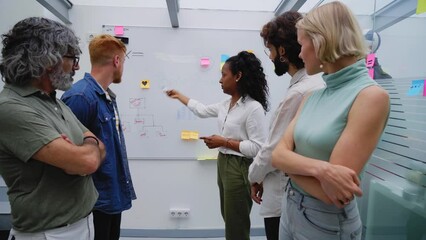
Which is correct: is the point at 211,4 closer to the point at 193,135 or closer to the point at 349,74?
the point at 193,135

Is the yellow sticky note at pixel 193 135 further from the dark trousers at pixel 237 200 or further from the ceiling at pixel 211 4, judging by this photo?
the ceiling at pixel 211 4

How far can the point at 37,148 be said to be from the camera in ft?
2.92

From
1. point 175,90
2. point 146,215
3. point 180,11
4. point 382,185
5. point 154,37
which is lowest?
point 146,215

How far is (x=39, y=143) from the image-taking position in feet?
2.93

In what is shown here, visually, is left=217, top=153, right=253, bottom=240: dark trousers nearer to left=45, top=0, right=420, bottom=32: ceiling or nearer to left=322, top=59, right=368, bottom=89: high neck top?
left=322, top=59, right=368, bottom=89: high neck top

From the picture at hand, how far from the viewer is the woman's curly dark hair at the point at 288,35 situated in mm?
1292

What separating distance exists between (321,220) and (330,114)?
34 cm

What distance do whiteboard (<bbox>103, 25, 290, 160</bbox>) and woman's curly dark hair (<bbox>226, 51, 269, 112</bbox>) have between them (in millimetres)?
896

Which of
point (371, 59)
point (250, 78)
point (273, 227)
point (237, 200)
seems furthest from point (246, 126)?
point (371, 59)

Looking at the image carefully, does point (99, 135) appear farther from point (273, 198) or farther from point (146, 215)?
point (146, 215)

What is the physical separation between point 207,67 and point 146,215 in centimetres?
168

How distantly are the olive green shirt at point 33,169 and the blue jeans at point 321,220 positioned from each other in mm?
817

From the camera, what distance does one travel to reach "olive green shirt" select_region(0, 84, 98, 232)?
89 centimetres

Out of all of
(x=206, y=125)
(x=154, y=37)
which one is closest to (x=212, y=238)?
A: (x=206, y=125)
